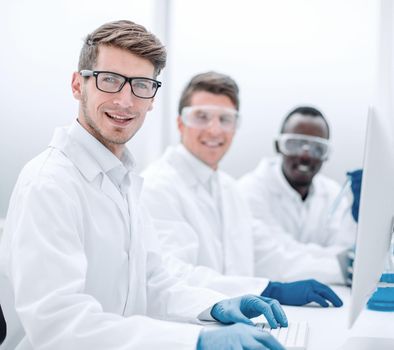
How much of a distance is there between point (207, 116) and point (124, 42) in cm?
105

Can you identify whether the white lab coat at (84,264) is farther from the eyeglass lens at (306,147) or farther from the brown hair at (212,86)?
the eyeglass lens at (306,147)

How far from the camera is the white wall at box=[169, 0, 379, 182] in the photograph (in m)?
3.41

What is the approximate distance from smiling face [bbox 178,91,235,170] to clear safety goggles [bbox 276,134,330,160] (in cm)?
53

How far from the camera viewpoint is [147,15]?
303 centimetres

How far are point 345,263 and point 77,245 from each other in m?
1.49

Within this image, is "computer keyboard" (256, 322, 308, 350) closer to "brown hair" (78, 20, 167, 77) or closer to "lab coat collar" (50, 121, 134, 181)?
"lab coat collar" (50, 121, 134, 181)

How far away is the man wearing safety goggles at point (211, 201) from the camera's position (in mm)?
2365

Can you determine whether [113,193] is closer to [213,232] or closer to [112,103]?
[112,103]

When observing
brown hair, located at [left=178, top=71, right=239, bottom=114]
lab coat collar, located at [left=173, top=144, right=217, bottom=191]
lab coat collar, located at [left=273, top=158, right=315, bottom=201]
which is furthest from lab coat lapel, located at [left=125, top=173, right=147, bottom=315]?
lab coat collar, located at [left=273, top=158, right=315, bottom=201]

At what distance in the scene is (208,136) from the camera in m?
2.56

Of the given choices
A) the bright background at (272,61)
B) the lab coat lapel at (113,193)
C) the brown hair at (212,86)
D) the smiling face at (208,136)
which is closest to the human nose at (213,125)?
the smiling face at (208,136)

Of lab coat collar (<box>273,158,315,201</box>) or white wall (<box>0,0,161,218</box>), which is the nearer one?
white wall (<box>0,0,161,218</box>)

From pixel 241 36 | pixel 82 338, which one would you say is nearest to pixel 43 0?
pixel 82 338

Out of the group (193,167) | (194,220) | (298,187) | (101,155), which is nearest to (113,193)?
(101,155)
